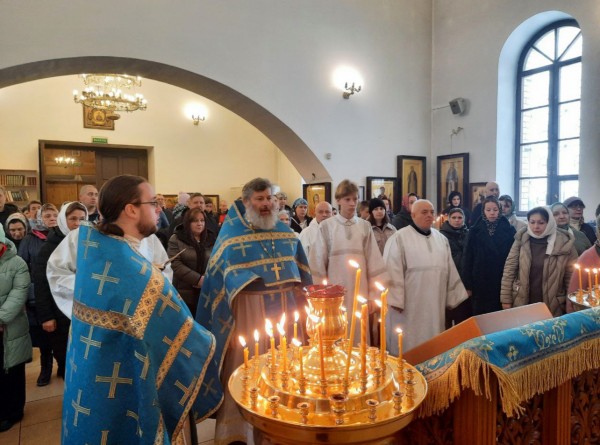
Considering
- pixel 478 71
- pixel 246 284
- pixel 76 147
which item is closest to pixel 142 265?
pixel 246 284

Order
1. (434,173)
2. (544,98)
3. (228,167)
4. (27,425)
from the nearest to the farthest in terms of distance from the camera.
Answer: (27,425) < (544,98) < (434,173) < (228,167)

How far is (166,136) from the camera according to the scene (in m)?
11.9

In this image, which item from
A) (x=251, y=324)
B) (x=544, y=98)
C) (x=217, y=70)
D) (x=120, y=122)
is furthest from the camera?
(x=120, y=122)

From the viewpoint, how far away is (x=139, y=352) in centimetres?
155

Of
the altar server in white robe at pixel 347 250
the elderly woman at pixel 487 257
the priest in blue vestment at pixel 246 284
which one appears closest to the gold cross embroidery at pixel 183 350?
the priest in blue vestment at pixel 246 284

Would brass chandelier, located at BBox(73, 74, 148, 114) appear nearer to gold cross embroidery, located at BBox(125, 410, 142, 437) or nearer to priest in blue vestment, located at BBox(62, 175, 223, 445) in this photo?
priest in blue vestment, located at BBox(62, 175, 223, 445)

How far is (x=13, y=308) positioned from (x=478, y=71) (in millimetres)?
8773

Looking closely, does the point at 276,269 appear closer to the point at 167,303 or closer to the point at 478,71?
the point at 167,303

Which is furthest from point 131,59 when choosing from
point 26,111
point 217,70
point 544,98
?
point 544,98

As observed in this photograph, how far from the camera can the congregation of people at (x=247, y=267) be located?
5.52 ft

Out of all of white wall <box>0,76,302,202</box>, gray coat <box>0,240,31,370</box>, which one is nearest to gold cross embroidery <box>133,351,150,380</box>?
gray coat <box>0,240,31,370</box>

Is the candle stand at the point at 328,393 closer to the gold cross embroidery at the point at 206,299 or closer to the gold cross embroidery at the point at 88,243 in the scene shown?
the gold cross embroidery at the point at 88,243

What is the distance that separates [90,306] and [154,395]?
372mm

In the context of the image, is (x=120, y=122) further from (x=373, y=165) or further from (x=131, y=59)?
(x=373, y=165)
